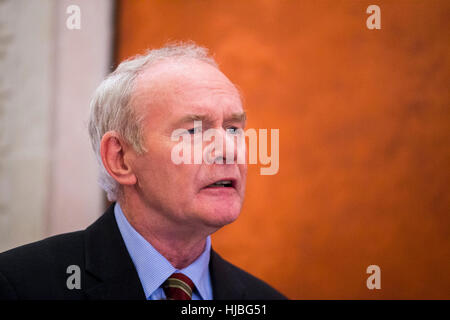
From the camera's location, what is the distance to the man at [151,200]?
1251 millimetres

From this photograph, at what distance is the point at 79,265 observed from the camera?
50.9 inches

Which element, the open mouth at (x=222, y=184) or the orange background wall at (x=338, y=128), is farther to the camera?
the orange background wall at (x=338, y=128)

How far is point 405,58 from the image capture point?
1781mm

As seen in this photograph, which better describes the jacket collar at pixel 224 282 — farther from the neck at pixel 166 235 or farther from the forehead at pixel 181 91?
the forehead at pixel 181 91

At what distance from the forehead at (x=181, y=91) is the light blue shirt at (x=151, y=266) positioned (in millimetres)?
412

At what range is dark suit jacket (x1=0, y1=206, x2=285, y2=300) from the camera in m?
1.22

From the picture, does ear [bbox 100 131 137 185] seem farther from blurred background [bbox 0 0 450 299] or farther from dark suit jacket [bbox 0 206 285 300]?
blurred background [bbox 0 0 450 299]

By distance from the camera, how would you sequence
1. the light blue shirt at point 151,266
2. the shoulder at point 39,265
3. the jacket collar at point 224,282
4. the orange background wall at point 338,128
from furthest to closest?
the orange background wall at point 338,128 < the jacket collar at point 224,282 < the light blue shirt at point 151,266 < the shoulder at point 39,265

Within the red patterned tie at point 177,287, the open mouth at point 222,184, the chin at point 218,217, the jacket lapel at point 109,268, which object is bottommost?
the red patterned tie at point 177,287

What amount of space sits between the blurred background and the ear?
0.50 meters

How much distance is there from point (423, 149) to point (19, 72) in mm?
1837

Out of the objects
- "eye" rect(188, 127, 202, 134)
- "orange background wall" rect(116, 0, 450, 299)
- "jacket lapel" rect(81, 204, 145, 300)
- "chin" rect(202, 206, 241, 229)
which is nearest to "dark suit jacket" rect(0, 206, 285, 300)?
"jacket lapel" rect(81, 204, 145, 300)

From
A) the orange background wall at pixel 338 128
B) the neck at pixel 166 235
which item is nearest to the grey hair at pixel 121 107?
the neck at pixel 166 235
